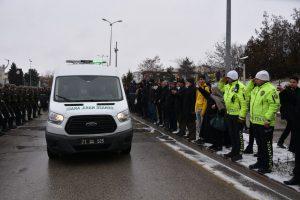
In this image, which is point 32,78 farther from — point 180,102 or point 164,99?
point 180,102

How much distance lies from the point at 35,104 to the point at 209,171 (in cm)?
1775

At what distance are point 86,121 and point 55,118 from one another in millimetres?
688

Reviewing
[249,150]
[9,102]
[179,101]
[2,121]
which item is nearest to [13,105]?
[9,102]

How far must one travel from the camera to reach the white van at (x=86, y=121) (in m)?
9.76

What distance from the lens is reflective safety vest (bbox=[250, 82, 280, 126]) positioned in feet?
27.7

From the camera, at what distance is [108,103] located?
10.3 m

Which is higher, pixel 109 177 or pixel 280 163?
pixel 280 163

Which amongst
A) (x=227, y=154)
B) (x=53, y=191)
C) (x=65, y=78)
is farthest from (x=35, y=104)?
(x=53, y=191)

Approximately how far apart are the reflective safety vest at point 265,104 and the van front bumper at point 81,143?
2902 mm

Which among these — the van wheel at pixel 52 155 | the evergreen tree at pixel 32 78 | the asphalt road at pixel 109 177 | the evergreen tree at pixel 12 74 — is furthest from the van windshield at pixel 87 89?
the evergreen tree at pixel 32 78

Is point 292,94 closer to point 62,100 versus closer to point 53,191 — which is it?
point 62,100

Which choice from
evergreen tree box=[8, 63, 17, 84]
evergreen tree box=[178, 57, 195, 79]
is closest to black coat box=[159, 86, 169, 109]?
evergreen tree box=[178, 57, 195, 79]

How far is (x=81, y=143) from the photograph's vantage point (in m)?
9.77

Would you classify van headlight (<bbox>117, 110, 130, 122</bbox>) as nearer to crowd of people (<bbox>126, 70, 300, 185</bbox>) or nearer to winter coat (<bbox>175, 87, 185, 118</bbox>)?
crowd of people (<bbox>126, 70, 300, 185</bbox>)
